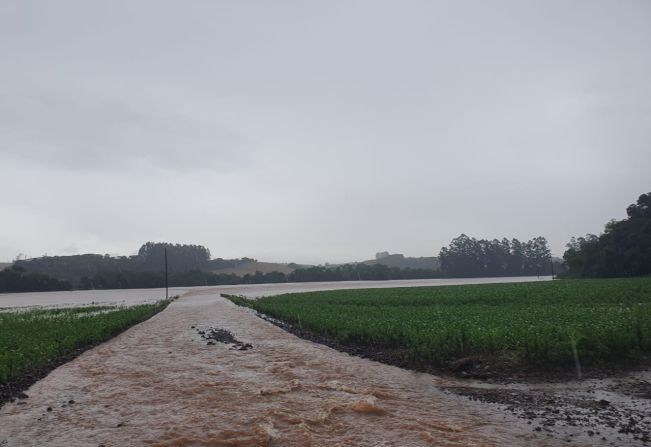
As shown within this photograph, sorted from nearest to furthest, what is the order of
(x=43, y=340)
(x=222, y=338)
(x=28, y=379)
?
(x=28, y=379)
(x=43, y=340)
(x=222, y=338)

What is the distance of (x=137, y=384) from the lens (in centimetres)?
1328

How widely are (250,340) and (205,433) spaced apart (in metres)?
13.2

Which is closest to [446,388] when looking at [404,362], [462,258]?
[404,362]

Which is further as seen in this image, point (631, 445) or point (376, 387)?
point (376, 387)

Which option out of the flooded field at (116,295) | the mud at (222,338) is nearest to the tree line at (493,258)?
the flooded field at (116,295)

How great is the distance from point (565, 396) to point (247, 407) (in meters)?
7.40

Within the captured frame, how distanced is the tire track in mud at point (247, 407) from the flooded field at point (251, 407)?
2cm

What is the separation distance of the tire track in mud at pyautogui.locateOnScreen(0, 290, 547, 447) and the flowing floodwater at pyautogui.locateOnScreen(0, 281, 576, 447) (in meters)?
0.03

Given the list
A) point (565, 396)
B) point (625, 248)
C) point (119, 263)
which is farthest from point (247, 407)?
point (119, 263)

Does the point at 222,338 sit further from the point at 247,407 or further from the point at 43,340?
the point at 247,407

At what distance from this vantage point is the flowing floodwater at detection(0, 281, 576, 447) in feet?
28.3

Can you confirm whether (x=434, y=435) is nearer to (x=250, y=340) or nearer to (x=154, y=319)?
(x=250, y=340)

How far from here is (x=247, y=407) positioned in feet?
34.9

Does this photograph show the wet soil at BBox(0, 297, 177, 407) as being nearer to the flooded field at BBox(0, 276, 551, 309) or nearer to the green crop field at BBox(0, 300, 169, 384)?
the green crop field at BBox(0, 300, 169, 384)
